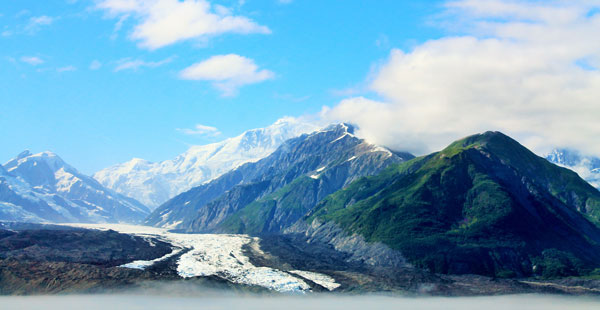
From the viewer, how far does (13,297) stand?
179250 mm

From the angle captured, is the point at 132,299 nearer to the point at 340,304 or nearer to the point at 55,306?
the point at 55,306

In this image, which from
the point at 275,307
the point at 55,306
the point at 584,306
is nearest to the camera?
the point at 55,306

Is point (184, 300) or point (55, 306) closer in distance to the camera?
point (55, 306)

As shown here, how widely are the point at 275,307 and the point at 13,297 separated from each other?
86.2 meters

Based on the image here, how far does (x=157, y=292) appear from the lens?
190000mm

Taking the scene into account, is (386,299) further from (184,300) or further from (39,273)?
(39,273)

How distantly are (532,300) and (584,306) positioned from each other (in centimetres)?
1665

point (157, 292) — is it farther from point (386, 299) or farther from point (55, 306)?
point (386, 299)

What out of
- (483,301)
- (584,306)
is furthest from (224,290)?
(584,306)

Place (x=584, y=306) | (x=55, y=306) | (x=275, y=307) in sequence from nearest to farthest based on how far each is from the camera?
(x=55, y=306) → (x=275, y=307) → (x=584, y=306)

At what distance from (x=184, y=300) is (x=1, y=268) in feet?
230

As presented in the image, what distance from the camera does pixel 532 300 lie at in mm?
197125

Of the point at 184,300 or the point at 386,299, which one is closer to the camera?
the point at 184,300

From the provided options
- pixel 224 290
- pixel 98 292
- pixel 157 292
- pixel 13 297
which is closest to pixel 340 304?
pixel 224 290
